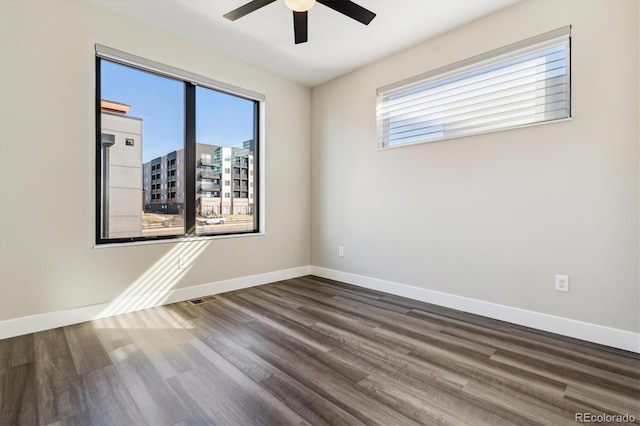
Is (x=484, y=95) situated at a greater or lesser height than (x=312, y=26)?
lesser

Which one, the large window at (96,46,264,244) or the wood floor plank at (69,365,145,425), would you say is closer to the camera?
the wood floor plank at (69,365,145,425)

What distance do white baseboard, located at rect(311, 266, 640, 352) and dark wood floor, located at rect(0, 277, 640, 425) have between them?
0.31 feet

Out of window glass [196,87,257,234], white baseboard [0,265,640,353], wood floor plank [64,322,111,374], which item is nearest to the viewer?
wood floor plank [64,322,111,374]

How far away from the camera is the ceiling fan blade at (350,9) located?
2184mm

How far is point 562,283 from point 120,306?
3.74m

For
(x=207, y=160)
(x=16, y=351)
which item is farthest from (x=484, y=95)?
(x=16, y=351)

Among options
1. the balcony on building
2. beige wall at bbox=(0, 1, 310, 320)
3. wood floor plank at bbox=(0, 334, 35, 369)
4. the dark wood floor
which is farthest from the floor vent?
the balcony on building

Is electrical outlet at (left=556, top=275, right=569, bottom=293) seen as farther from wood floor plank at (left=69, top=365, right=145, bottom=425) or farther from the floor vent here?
the floor vent

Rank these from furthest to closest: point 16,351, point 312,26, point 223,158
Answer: point 223,158 < point 312,26 < point 16,351

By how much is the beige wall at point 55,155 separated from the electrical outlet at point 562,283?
3412mm

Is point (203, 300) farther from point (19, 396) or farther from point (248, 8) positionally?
point (248, 8)

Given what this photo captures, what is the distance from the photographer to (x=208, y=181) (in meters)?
3.56

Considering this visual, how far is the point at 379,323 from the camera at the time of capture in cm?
263

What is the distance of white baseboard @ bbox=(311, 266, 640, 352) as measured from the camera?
7.12 feet
